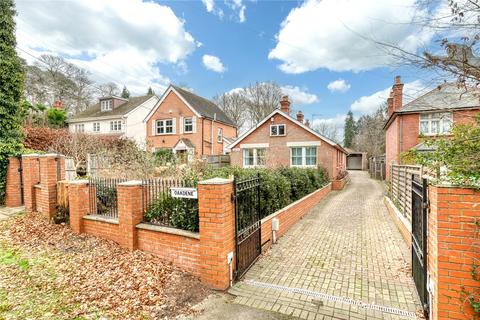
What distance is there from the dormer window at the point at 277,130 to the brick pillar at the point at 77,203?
584 inches

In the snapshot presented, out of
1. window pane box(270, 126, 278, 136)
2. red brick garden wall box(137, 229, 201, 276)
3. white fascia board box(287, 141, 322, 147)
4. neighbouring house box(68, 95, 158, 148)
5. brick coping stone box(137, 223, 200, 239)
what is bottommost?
red brick garden wall box(137, 229, 201, 276)

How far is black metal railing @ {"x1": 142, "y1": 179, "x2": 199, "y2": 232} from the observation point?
4500mm

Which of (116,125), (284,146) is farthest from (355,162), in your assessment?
(116,125)

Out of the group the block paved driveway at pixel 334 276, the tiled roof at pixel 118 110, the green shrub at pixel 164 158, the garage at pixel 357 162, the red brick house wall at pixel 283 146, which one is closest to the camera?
the block paved driveway at pixel 334 276

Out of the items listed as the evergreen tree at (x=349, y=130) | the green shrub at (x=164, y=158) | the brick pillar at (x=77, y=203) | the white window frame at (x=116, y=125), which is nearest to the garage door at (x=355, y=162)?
the evergreen tree at (x=349, y=130)

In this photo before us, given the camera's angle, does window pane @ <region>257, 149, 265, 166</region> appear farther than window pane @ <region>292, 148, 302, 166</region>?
Yes

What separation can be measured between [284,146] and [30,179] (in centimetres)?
1534

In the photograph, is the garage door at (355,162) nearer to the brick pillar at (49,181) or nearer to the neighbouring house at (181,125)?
the neighbouring house at (181,125)

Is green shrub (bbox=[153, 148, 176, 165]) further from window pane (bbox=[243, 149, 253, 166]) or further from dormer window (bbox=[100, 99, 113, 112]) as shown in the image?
dormer window (bbox=[100, 99, 113, 112])

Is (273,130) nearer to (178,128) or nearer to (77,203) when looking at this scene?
(178,128)

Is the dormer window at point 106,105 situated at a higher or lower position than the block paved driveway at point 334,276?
higher

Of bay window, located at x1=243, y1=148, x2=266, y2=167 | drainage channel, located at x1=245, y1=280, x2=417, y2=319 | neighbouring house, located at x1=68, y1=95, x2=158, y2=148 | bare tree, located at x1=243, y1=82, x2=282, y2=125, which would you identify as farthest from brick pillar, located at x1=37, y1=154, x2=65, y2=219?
bare tree, located at x1=243, y1=82, x2=282, y2=125

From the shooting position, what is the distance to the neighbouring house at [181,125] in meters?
22.6

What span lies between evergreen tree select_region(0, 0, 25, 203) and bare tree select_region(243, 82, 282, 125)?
33.0m
